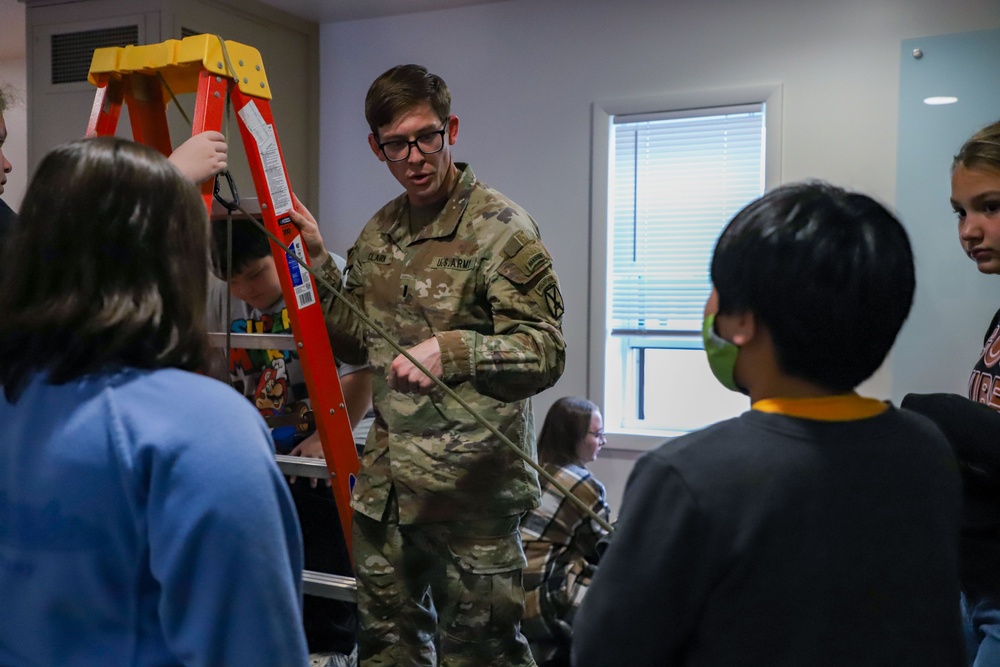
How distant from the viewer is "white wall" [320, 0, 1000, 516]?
3.46 m

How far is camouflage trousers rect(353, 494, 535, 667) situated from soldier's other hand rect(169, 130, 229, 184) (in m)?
0.78

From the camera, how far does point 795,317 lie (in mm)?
798

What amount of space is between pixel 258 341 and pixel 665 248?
7.28 ft

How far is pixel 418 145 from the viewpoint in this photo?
6.12 feet

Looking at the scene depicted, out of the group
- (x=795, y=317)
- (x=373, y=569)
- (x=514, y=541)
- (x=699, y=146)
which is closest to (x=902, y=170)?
(x=699, y=146)

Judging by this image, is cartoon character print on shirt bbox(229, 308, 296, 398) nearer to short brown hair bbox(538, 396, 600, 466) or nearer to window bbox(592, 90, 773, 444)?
short brown hair bbox(538, 396, 600, 466)

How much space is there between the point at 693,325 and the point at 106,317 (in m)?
3.27

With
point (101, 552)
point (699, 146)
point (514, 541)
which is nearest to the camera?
point (101, 552)

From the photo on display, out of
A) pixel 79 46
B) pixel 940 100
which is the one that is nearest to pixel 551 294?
pixel 940 100

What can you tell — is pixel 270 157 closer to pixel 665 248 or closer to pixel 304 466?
pixel 304 466

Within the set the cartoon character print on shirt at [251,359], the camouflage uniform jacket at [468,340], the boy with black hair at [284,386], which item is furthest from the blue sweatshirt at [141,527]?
the cartoon character print on shirt at [251,359]

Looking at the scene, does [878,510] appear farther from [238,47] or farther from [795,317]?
[238,47]

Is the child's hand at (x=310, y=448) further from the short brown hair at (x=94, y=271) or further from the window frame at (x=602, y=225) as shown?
the window frame at (x=602, y=225)

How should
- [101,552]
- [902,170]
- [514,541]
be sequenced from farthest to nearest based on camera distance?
[902,170]
[514,541]
[101,552]
